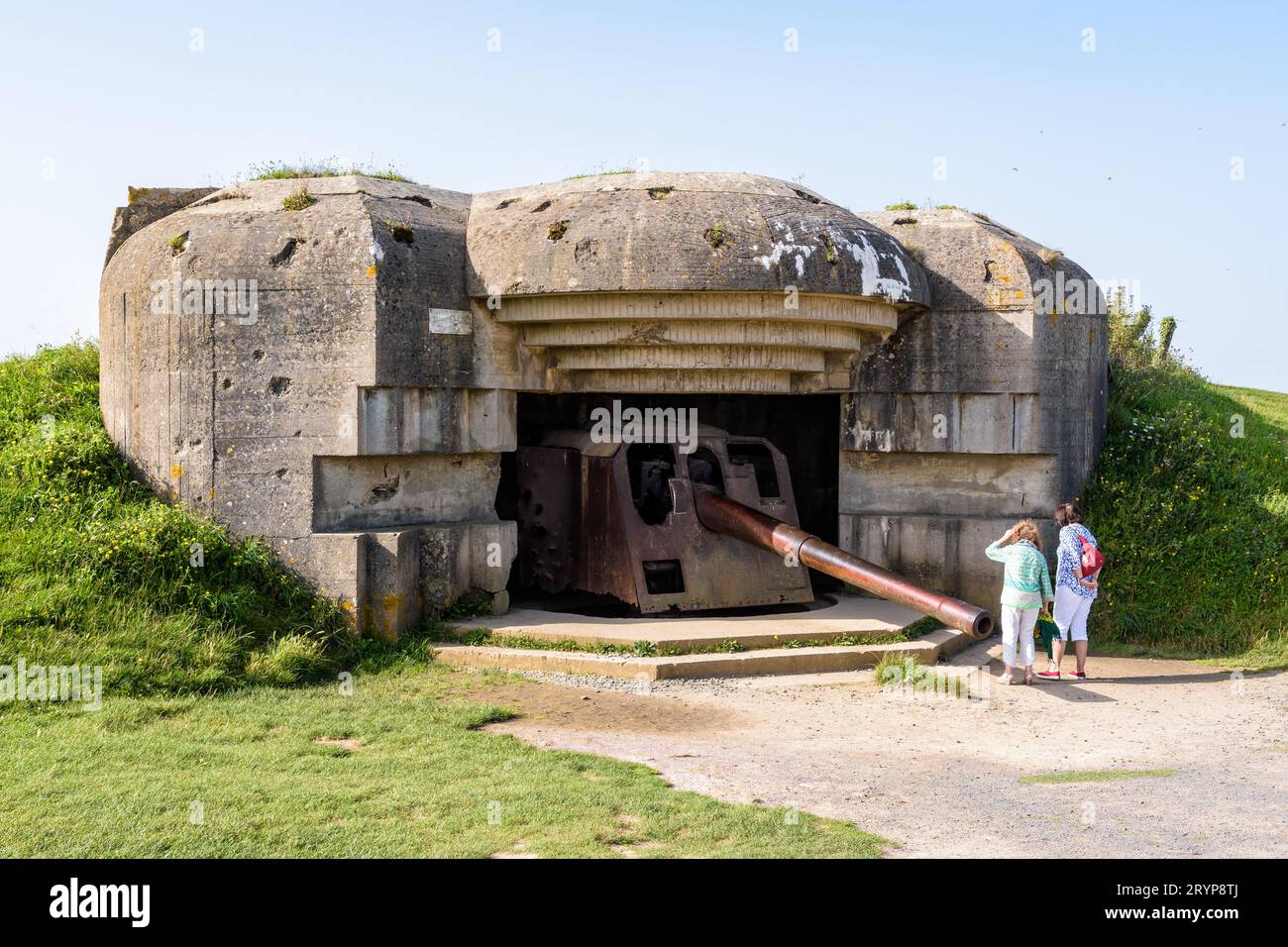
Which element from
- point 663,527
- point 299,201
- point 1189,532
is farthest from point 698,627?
point 1189,532

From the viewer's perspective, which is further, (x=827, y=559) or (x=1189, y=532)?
(x=1189, y=532)

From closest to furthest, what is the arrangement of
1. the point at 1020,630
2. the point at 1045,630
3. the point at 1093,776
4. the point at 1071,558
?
the point at 1093,776
the point at 1020,630
the point at 1071,558
the point at 1045,630

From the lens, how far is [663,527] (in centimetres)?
895

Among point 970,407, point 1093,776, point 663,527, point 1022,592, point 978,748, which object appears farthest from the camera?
point 970,407

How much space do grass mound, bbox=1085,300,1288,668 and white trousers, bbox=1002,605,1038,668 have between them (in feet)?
5.54

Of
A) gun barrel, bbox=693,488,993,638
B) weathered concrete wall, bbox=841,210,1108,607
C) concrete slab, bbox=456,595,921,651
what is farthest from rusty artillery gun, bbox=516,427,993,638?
weathered concrete wall, bbox=841,210,1108,607

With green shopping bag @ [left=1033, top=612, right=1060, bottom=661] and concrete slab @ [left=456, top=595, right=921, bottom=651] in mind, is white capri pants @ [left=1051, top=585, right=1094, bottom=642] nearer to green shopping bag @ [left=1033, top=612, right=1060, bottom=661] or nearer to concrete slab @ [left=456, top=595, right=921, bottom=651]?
green shopping bag @ [left=1033, top=612, right=1060, bottom=661]

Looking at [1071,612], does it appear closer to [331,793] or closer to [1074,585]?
[1074,585]

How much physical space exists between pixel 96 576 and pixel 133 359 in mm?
1850

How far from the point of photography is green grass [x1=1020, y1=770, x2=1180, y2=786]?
5535mm

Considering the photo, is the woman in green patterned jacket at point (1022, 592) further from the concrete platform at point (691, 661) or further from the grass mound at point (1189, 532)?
the grass mound at point (1189, 532)

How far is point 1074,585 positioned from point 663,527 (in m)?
2.97

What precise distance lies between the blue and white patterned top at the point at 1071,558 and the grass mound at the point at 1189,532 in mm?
1355

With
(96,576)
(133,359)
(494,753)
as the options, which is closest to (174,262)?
(133,359)
